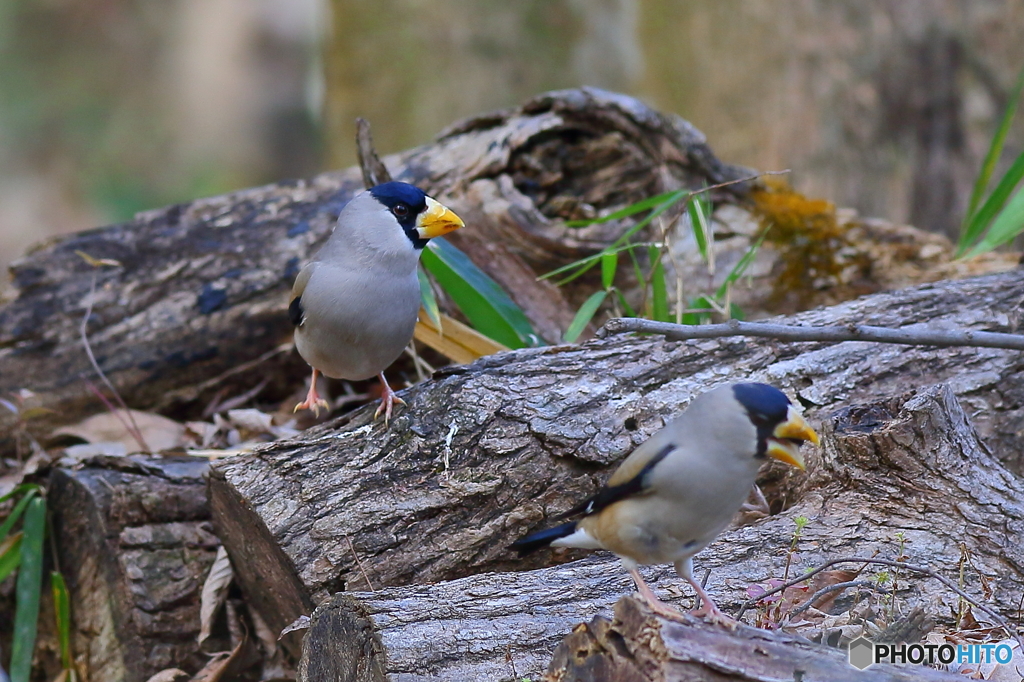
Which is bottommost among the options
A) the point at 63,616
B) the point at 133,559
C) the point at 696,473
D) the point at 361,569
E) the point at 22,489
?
the point at 63,616

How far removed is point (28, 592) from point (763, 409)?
338cm

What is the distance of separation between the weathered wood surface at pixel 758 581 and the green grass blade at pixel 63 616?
1.64 m

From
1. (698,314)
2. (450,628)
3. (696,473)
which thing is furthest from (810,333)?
(698,314)

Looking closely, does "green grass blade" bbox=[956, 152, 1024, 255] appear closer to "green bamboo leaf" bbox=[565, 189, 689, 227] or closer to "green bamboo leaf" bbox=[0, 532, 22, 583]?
"green bamboo leaf" bbox=[565, 189, 689, 227]

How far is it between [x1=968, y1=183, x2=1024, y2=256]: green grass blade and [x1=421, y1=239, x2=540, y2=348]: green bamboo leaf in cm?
242

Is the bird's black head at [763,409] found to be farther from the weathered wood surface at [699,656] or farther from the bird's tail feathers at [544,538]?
the bird's tail feathers at [544,538]

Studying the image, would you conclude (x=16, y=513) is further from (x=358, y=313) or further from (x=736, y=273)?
(x=736, y=273)

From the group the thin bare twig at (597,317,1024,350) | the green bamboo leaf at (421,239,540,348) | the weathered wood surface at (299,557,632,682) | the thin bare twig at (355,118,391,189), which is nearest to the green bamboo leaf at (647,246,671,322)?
the green bamboo leaf at (421,239,540,348)

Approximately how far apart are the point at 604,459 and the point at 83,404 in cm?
308

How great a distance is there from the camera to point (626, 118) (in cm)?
557

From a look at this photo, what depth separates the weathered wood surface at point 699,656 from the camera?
216 centimetres

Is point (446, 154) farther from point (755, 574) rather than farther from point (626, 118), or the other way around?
point (755, 574)

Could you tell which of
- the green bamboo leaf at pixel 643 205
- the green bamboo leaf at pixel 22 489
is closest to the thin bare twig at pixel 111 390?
the green bamboo leaf at pixel 22 489

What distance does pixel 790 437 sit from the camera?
94.4 inches
